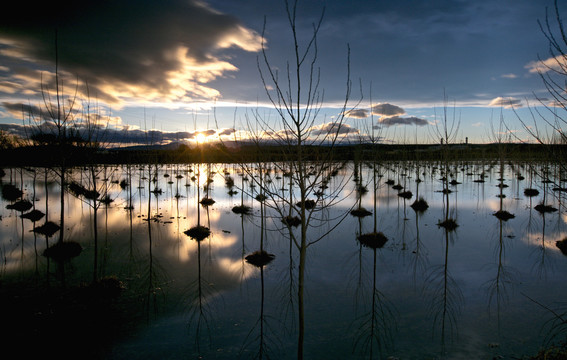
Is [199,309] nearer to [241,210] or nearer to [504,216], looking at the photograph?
[241,210]

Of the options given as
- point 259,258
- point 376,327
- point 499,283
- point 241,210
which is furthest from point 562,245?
point 241,210

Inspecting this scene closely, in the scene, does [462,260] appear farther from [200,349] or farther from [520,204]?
[520,204]

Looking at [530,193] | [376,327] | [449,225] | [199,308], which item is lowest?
[199,308]

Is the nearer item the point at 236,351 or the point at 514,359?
the point at 514,359

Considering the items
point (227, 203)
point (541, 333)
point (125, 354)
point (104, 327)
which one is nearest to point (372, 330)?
point (541, 333)

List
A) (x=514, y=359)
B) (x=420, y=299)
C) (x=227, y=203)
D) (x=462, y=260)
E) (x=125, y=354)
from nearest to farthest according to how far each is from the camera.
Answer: (x=514, y=359)
(x=125, y=354)
(x=420, y=299)
(x=462, y=260)
(x=227, y=203)

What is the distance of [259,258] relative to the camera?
1228 centimetres

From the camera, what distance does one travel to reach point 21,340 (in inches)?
259

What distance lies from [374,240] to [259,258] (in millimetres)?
5614

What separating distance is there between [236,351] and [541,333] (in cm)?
679

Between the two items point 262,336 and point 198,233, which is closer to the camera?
point 262,336

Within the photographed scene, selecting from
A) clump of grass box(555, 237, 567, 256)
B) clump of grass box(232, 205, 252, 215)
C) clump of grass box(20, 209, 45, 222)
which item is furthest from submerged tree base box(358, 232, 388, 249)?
clump of grass box(20, 209, 45, 222)

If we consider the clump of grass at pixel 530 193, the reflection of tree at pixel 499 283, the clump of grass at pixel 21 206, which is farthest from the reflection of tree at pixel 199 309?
the clump of grass at pixel 530 193

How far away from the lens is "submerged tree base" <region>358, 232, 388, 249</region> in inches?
555
